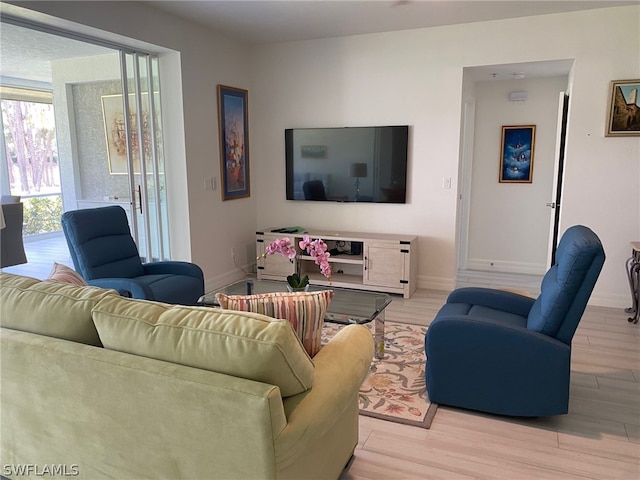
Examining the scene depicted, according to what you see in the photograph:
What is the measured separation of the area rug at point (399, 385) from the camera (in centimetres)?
256

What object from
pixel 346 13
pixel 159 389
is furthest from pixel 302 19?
pixel 159 389

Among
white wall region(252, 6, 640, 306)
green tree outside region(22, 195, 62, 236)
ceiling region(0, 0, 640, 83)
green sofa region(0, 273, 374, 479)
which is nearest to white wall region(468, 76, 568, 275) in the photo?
ceiling region(0, 0, 640, 83)

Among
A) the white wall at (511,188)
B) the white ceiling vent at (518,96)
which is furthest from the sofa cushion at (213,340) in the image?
the white ceiling vent at (518,96)

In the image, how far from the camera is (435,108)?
470 cm

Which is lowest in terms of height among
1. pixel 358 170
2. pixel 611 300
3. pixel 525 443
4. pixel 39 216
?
pixel 525 443

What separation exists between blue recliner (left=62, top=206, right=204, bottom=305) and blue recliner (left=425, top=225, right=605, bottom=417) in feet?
6.23

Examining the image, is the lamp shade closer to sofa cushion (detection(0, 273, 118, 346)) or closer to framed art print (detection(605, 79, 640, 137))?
framed art print (detection(605, 79, 640, 137))

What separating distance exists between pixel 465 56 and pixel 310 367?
13.1 ft

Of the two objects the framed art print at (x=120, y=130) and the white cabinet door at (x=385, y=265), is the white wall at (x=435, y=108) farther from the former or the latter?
the framed art print at (x=120, y=130)

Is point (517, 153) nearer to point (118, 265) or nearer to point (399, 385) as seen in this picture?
point (399, 385)

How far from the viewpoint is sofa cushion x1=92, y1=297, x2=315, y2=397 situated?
139 cm

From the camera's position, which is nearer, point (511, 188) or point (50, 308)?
point (50, 308)

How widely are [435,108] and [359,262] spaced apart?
1742 mm

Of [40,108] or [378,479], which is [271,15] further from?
[378,479]
